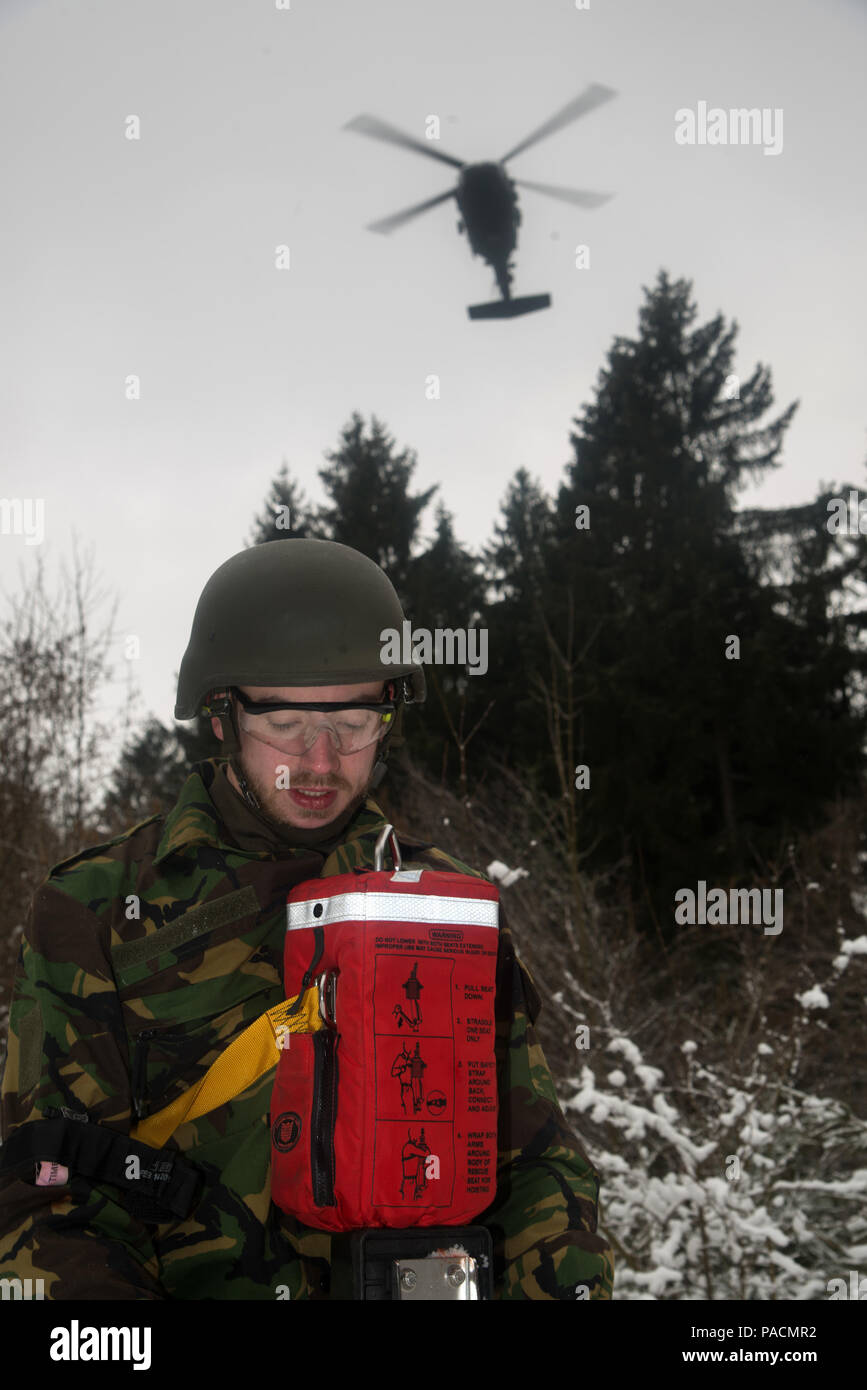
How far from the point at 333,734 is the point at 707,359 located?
96.3 feet

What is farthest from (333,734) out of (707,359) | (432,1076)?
(707,359)

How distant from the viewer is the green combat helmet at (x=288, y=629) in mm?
2961

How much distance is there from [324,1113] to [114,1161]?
472 millimetres

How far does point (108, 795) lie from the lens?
1603 centimetres

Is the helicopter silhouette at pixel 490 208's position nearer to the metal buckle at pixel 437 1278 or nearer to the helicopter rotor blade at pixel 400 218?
A: the helicopter rotor blade at pixel 400 218

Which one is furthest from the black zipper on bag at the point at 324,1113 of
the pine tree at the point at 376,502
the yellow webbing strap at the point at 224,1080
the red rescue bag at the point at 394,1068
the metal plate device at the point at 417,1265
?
the pine tree at the point at 376,502

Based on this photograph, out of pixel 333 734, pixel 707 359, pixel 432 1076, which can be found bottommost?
pixel 432 1076

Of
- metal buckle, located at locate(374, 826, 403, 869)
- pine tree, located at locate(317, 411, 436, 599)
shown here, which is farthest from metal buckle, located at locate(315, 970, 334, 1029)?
pine tree, located at locate(317, 411, 436, 599)

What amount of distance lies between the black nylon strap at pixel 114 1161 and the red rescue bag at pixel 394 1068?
24 centimetres

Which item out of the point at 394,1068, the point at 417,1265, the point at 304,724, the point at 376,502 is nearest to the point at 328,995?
the point at 394,1068

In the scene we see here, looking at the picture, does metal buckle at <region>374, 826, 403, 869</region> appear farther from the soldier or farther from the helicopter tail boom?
the helicopter tail boom

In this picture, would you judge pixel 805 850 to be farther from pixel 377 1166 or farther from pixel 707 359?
pixel 377 1166

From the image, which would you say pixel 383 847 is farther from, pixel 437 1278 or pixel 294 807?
pixel 437 1278
